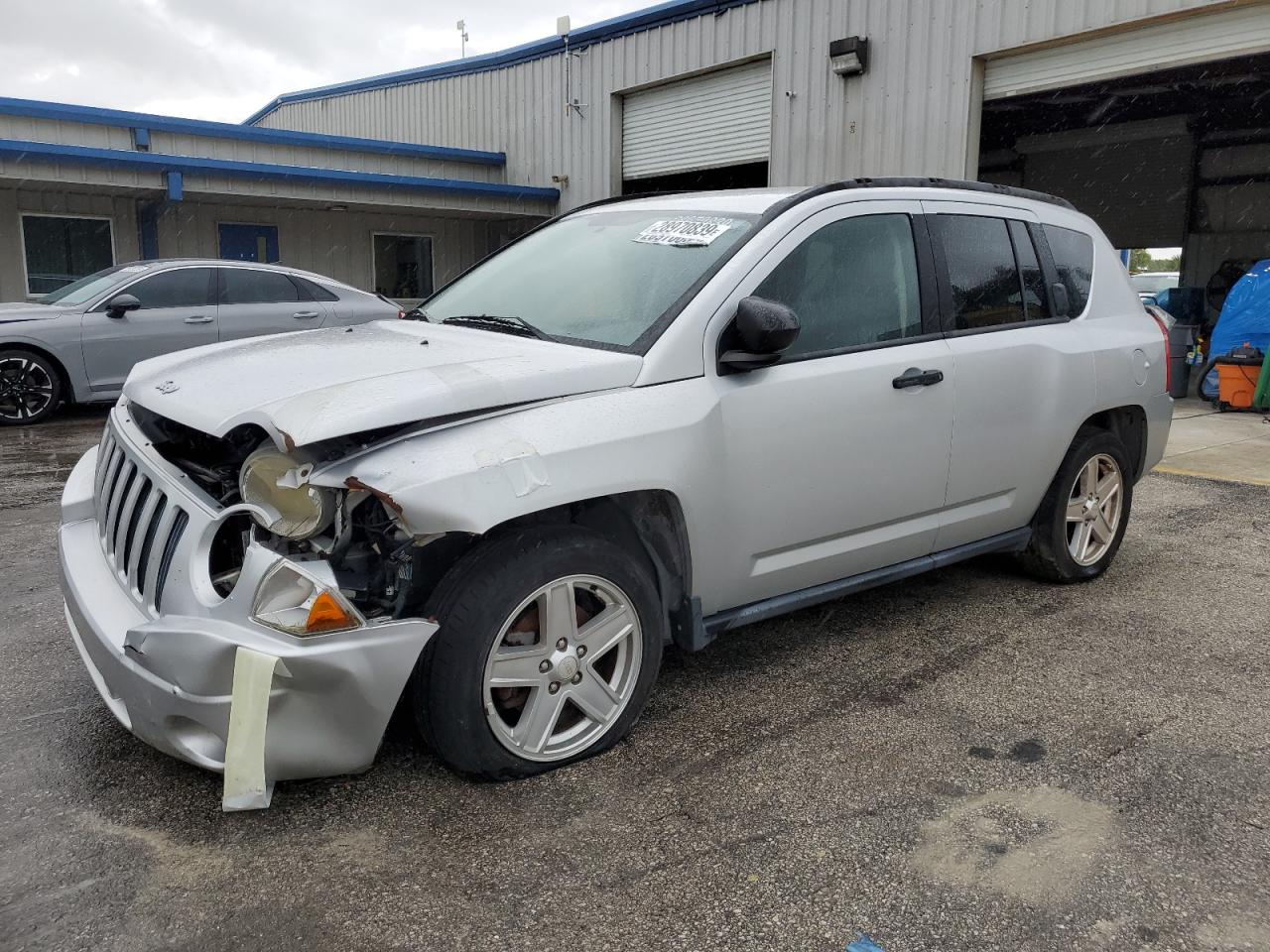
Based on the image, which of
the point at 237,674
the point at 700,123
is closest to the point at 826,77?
the point at 700,123

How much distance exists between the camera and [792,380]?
10.7 ft

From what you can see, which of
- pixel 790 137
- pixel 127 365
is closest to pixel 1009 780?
pixel 127 365

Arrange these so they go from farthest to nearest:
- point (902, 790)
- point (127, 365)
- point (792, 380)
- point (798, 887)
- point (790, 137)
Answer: point (790, 137) → point (127, 365) → point (792, 380) → point (902, 790) → point (798, 887)

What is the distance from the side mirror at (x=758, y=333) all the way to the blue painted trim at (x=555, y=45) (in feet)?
38.0

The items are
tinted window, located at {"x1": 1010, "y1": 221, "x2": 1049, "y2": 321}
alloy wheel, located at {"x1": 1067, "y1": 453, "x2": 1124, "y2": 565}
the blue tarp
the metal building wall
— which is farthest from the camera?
the blue tarp

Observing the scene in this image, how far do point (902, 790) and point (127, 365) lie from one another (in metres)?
9.17

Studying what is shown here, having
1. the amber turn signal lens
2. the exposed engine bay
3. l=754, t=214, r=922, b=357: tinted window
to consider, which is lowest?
the amber turn signal lens

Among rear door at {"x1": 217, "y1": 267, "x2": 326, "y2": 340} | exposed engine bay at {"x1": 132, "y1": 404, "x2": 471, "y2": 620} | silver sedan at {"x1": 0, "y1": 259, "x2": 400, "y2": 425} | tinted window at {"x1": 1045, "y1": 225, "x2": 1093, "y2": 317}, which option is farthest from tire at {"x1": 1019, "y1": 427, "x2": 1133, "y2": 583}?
rear door at {"x1": 217, "y1": 267, "x2": 326, "y2": 340}

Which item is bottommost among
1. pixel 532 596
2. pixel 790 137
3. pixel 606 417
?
pixel 532 596

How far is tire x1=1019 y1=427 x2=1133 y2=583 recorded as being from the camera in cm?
446

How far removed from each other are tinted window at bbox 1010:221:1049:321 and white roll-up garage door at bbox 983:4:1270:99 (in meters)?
6.77

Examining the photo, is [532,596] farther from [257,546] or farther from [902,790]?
[902,790]

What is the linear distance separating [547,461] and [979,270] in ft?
7.59

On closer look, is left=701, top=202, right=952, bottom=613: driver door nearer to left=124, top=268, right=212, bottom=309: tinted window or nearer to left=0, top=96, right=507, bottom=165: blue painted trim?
left=124, top=268, right=212, bottom=309: tinted window
